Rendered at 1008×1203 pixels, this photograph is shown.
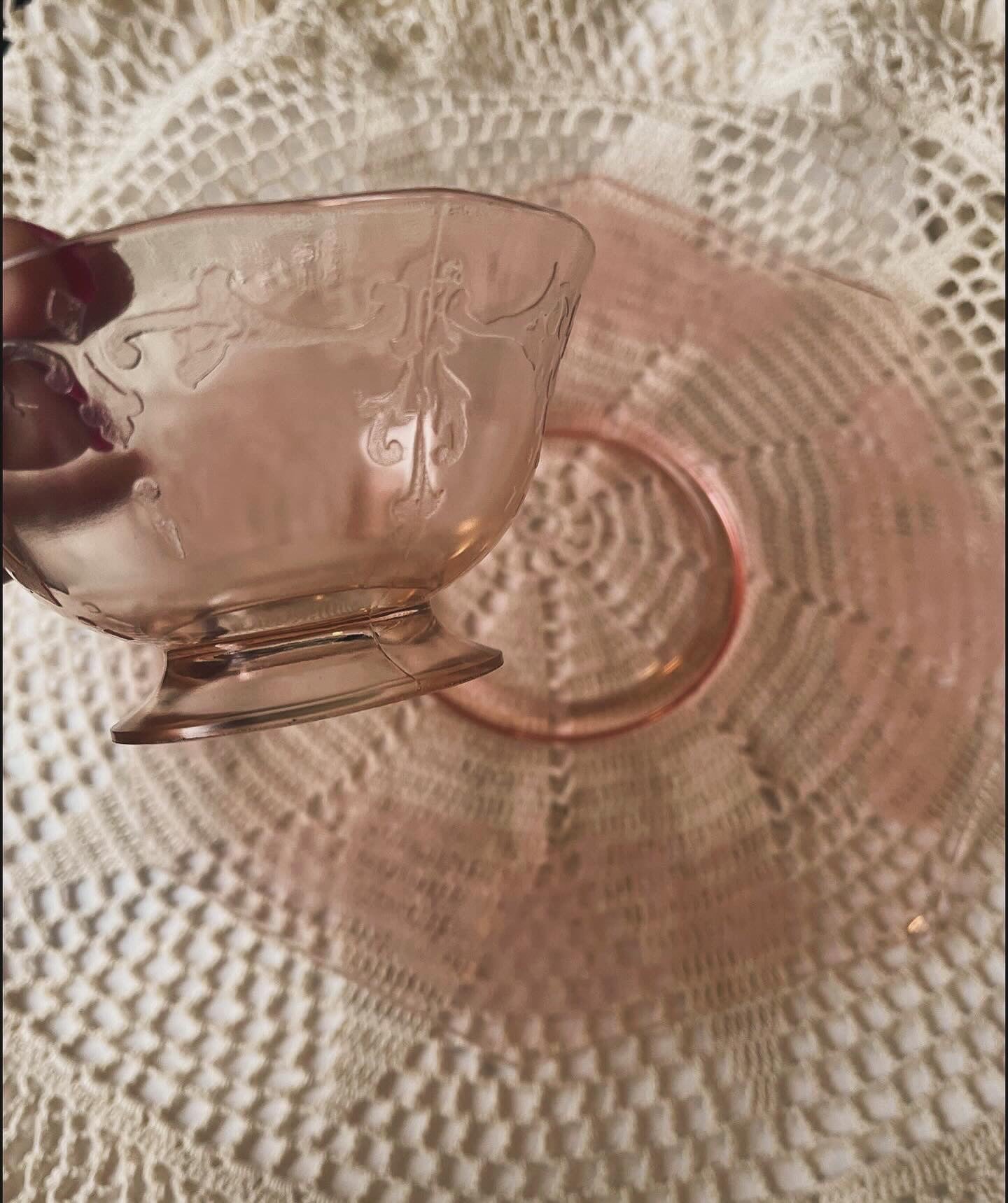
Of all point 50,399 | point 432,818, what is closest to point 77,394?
point 50,399

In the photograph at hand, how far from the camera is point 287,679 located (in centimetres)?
25

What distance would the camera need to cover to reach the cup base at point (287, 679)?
0.78 ft

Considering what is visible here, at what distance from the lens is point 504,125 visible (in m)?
0.38

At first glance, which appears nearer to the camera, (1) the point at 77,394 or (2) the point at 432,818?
(1) the point at 77,394

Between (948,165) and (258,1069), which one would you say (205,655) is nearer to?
(258,1069)

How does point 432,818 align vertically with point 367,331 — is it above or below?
below

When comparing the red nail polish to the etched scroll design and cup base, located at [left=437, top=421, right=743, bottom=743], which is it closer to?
the etched scroll design

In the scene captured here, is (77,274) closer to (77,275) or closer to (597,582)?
(77,275)

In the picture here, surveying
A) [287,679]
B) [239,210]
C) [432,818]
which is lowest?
[432,818]

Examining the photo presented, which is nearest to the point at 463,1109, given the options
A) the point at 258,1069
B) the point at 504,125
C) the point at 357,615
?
the point at 258,1069

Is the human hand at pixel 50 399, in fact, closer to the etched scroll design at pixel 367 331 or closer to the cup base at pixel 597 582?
the etched scroll design at pixel 367 331

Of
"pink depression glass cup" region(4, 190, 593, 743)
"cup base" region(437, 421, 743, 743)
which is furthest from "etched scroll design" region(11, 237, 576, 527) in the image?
"cup base" region(437, 421, 743, 743)

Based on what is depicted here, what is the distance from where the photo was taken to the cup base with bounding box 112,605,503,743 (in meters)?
0.24

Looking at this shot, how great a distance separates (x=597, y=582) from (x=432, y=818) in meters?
0.11
